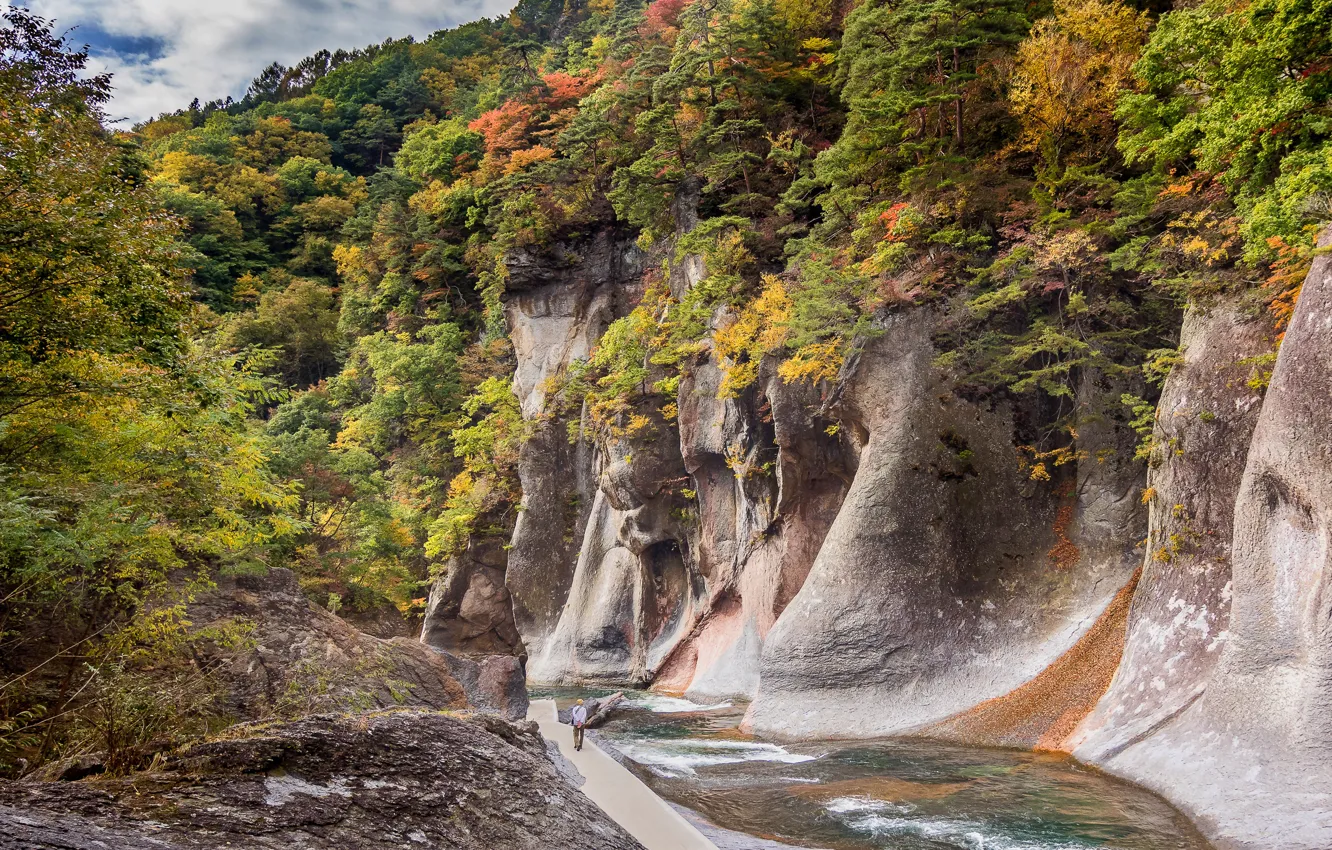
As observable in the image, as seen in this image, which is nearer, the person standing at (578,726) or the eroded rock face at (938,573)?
the person standing at (578,726)

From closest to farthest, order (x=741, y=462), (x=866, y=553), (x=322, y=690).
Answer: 1. (x=322, y=690)
2. (x=866, y=553)
3. (x=741, y=462)

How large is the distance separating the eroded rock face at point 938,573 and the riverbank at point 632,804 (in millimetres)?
6231

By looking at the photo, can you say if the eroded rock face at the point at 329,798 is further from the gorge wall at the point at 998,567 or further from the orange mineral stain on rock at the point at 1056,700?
the orange mineral stain on rock at the point at 1056,700

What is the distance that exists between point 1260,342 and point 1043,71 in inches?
357

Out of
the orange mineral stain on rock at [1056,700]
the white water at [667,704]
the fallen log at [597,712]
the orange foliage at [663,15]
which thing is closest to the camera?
the orange mineral stain on rock at [1056,700]

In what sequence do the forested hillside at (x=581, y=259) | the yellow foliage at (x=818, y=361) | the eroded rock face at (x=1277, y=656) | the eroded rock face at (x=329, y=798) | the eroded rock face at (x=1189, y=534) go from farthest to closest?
the yellow foliage at (x=818, y=361)
the eroded rock face at (x=1189, y=534)
the eroded rock face at (x=1277, y=656)
the forested hillside at (x=581, y=259)
the eroded rock face at (x=329, y=798)

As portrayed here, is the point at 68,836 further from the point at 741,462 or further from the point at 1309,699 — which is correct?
the point at 741,462

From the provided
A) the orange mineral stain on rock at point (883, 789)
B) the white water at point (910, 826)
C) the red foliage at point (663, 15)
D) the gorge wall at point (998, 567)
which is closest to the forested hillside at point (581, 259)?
the red foliage at point (663, 15)

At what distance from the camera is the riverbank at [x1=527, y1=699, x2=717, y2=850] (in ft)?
34.2

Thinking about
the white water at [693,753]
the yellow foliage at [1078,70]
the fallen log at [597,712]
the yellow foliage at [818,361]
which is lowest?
the fallen log at [597,712]

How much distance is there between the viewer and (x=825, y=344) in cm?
2280

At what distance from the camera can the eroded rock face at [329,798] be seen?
2590 millimetres

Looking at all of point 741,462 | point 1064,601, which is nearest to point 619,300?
point 741,462

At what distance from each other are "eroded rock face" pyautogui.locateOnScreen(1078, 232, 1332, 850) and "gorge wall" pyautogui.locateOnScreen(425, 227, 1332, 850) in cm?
4
